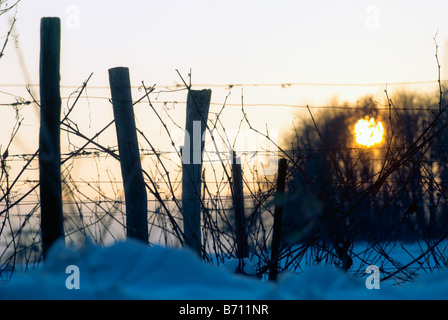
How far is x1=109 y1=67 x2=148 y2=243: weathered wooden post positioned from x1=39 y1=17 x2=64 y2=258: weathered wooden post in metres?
0.45

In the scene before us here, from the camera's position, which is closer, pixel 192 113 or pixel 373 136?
pixel 373 136

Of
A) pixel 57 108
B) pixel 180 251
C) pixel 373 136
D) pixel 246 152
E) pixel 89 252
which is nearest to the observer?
pixel 89 252

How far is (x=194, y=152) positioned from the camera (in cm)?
474

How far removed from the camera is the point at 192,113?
4973 millimetres

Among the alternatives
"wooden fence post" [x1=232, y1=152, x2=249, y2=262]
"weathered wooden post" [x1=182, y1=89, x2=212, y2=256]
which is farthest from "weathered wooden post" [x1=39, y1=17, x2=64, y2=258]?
"wooden fence post" [x1=232, y1=152, x2=249, y2=262]

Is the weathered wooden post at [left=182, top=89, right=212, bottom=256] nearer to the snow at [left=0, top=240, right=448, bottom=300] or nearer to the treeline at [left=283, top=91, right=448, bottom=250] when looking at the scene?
the treeline at [left=283, top=91, right=448, bottom=250]

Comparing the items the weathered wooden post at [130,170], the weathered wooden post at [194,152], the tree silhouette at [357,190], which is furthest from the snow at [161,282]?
the weathered wooden post at [194,152]

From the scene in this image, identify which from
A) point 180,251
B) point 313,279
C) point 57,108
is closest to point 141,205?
point 57,108

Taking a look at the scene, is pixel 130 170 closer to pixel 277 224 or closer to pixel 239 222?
pixel 239 222

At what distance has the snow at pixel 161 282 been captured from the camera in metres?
1.94

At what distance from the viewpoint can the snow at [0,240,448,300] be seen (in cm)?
194

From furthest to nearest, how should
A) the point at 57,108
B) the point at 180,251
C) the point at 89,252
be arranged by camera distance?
the point at 57,108 → the point at 180,251 → the point at 89,252
